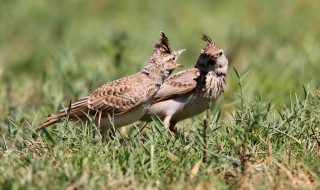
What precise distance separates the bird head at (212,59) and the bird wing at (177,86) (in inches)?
4.5

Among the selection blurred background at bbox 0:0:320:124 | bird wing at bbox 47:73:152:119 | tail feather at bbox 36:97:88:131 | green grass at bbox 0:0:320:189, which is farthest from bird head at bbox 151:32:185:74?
blurred background at bbox 0:0:320:124

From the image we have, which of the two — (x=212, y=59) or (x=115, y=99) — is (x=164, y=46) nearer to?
(x=212, y=59)

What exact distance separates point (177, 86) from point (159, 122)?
123cm

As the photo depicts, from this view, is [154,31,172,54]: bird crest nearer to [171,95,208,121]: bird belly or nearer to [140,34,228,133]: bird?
[140,34,228,133]: bird

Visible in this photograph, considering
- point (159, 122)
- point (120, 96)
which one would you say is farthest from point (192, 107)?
point (159, 122)

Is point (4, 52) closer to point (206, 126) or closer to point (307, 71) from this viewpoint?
point (307, 71)

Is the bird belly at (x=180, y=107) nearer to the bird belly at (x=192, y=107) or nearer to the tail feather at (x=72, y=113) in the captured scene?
the bird belly at (x=192, y=107)

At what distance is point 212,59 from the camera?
26.4 feet

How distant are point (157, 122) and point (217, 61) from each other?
136 centimetres

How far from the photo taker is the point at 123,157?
6125mm

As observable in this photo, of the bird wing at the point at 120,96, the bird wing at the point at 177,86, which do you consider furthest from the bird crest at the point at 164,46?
the bird wing at the point at 177,86

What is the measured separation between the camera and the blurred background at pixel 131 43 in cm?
977

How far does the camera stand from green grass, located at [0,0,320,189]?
580 centimetres

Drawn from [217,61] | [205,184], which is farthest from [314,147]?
[217,61]
